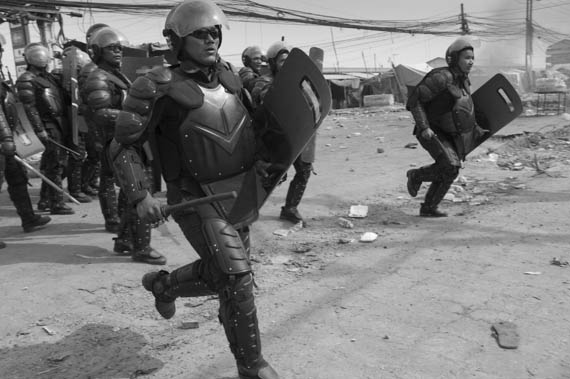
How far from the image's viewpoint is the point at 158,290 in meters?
2.87

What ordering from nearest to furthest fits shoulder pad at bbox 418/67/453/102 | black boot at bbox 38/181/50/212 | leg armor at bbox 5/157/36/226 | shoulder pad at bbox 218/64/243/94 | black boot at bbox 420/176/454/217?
shoulder pad at bbox 218/64/243/94 < leg armor at bbox 5/157/36/226 < shoulder pad at bbox 418/67/453/102 < black boot at bbox 420/176/454/217 < black boot at bbox 38/181/50/212

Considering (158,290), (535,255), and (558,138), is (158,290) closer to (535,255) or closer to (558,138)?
(535,255)

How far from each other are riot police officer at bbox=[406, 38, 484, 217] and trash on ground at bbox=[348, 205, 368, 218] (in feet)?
2.06

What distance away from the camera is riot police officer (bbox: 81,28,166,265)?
13.9 ft

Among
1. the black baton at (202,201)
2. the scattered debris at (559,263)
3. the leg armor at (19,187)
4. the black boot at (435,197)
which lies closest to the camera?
the black baton at (202,201)

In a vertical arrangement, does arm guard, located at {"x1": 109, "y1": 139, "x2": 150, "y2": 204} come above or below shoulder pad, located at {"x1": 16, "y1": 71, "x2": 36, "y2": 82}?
below

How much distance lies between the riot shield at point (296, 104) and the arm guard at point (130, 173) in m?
0.67

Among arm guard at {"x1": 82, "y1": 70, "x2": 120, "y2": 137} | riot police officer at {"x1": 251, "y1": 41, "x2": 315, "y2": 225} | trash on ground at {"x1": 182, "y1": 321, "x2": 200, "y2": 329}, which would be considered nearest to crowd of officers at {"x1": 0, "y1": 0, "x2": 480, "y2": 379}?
trash on ground at {"x1": 182, "y1": 321, "x2": 200, "y2": 329}

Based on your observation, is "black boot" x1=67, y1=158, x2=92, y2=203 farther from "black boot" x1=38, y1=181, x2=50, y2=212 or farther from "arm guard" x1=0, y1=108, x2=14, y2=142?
"arm guard" x1=0, y1=108, x2=14, y2=142

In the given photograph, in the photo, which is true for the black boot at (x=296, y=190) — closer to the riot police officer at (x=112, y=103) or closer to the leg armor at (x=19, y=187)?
the riot police officer at (x=112, y=103)

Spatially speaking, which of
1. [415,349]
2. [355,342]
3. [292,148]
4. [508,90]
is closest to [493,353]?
[415,349]

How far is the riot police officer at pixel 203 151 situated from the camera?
2387mm

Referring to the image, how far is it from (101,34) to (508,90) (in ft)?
14.0

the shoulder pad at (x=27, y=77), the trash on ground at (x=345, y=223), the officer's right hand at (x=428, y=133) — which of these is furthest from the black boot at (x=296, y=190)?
the shoulder pad at (x=27, y=77)
